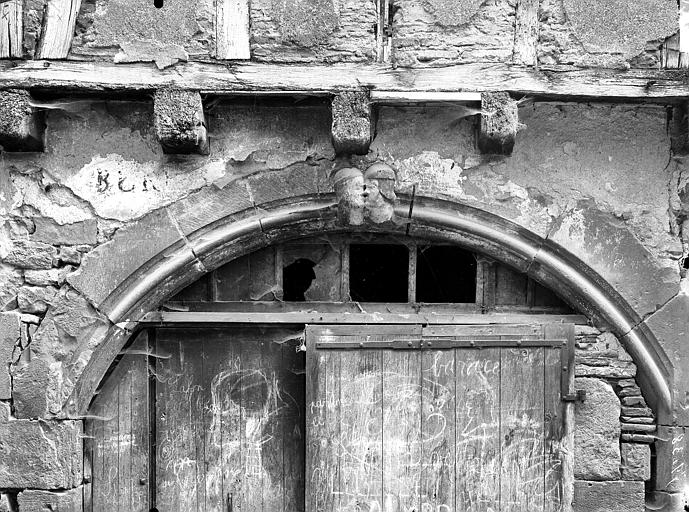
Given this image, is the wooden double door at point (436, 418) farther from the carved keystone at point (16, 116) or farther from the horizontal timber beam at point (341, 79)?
the carved keystone at point (16, 116)

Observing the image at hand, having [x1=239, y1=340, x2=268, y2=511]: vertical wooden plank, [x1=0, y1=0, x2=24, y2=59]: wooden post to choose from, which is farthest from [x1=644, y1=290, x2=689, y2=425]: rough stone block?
[x1=0, y1=0, x2=24, y2=59]: wooden post

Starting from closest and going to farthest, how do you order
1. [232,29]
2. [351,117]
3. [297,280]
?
[351,117]
[232,29]
[297,280]

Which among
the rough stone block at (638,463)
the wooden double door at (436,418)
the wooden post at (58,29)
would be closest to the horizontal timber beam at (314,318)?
the wooden double door at (436,418)

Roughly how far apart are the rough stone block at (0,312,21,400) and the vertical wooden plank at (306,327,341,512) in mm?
1517

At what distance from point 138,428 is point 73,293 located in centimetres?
83

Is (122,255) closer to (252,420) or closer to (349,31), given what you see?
(252,420)

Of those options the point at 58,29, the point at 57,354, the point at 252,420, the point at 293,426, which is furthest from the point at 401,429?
the point at 58,29

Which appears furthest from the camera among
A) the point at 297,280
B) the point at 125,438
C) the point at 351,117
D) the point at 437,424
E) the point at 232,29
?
the point at 297,280

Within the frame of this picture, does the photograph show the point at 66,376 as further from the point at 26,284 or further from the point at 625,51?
the point at 625,51

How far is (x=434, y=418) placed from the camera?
3607 mm

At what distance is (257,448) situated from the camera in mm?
3797

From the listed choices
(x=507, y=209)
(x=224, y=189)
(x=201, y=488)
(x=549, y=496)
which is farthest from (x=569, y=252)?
(x=201, y=488)

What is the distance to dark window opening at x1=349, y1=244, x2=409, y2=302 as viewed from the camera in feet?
13.0

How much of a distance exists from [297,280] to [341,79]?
1.16 metres
